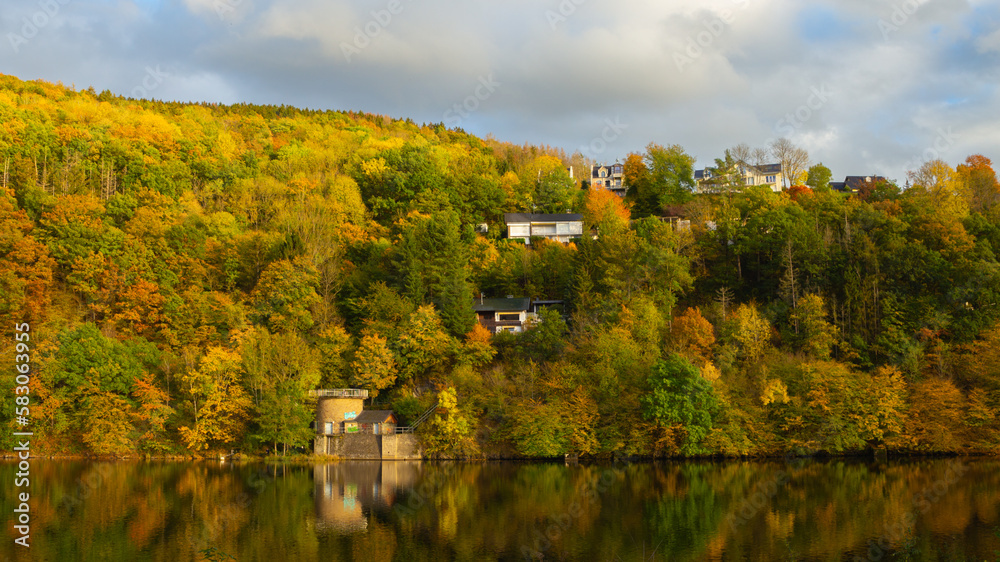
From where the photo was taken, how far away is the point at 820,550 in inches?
1038

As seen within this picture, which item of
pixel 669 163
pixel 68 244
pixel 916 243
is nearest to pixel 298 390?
pixel 68 244

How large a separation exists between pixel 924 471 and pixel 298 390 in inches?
1555

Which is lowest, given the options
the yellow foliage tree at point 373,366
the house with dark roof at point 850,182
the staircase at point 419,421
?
the staircase at point 419,421

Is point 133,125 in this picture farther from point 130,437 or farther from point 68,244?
point 130,437

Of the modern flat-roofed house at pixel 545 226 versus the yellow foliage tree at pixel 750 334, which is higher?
the modern flat-roofed house at pixel 545 226

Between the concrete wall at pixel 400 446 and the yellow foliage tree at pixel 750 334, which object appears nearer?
the concrete wall at pixel 400 446

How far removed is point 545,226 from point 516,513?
56.9 metres

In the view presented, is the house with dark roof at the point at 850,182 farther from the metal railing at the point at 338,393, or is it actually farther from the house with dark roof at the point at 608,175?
the metal railing at the point at 338,393

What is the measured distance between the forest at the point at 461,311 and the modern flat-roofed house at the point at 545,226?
77.8 inches

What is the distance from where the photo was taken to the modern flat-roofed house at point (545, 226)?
283ft

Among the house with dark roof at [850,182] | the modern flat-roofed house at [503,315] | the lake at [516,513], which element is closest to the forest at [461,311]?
the modern flat-roofed house at [503,315]

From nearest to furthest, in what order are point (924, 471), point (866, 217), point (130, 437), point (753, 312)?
point (924, 471) < point (130, 437) < point (753, 312) < point (866, 217)

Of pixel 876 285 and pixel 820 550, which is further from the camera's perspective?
pixel 876 285

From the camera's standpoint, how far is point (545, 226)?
287ft
